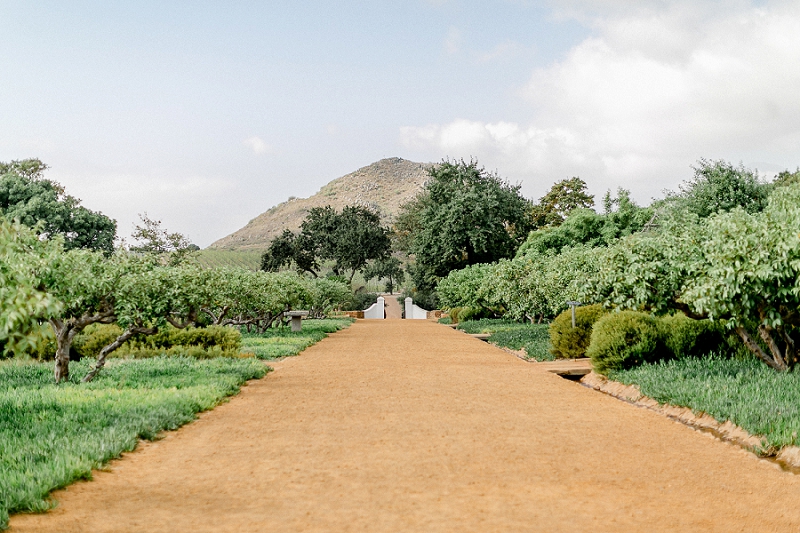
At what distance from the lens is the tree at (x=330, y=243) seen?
71875mm

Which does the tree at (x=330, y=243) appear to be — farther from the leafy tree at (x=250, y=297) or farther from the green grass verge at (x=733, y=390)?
the green grass verge at (x=733, y=390)

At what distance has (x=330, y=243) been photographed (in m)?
73.8

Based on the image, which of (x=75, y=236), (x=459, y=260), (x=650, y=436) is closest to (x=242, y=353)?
(x=650, y=436)

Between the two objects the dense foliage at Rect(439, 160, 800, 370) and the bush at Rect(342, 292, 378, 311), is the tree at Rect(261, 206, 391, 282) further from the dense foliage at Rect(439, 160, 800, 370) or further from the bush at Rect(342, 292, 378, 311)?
the dense foliage at Rect(439, 160, 800, 370)

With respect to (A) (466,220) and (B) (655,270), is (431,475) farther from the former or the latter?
(A) (466,220)

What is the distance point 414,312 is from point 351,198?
102 metres

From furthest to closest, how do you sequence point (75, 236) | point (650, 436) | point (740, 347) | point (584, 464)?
point (75, 236)
point (740, 347)
point (650, 436)
point (584, 464)

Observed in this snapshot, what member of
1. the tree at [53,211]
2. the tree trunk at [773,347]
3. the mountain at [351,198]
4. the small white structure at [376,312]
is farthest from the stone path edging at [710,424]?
the mountain at [351,198]

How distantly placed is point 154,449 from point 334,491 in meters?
2.70

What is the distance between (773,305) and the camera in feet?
38.9

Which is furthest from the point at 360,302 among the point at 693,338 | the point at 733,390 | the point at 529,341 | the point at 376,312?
the point at 733,390

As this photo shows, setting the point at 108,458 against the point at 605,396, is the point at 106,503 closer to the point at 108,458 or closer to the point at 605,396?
the point at 108,458

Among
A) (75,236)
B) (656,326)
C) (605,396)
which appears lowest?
(605,396)

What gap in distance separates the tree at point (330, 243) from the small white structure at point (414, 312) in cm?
607
